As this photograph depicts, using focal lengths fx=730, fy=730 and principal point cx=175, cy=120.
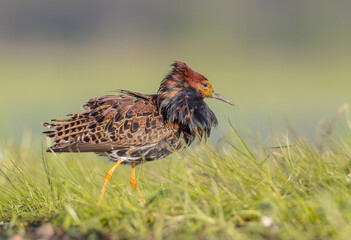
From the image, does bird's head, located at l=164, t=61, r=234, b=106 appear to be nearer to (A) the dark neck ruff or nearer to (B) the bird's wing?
(A) the dark neck ruff

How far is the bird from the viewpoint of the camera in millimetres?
7414

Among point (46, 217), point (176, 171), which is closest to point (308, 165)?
point (176, 171)

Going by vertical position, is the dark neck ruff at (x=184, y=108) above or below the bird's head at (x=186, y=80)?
below

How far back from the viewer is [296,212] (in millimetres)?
5152

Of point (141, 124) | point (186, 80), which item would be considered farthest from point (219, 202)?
point (186, 80)

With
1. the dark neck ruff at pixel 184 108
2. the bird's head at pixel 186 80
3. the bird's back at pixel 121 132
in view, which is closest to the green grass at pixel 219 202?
→ the bird's back at pixel 121 132

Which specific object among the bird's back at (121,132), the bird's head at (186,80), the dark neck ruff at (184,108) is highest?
the bird's head at (186,80)

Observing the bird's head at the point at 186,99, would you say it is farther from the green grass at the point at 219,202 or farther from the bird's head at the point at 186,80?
the green grass at the point at 219,202

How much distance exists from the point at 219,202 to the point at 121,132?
2.38m

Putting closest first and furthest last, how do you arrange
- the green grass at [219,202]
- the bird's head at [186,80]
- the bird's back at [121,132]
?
the green grass at [219,202]
the bird's back at [121,132]
the bird's head at [186,80]

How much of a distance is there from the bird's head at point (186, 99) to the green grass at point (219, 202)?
1.00 meters

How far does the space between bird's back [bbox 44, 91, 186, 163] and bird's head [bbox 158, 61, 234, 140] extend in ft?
0.43

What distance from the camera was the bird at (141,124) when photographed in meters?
7.41

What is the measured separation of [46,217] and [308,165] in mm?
2158
